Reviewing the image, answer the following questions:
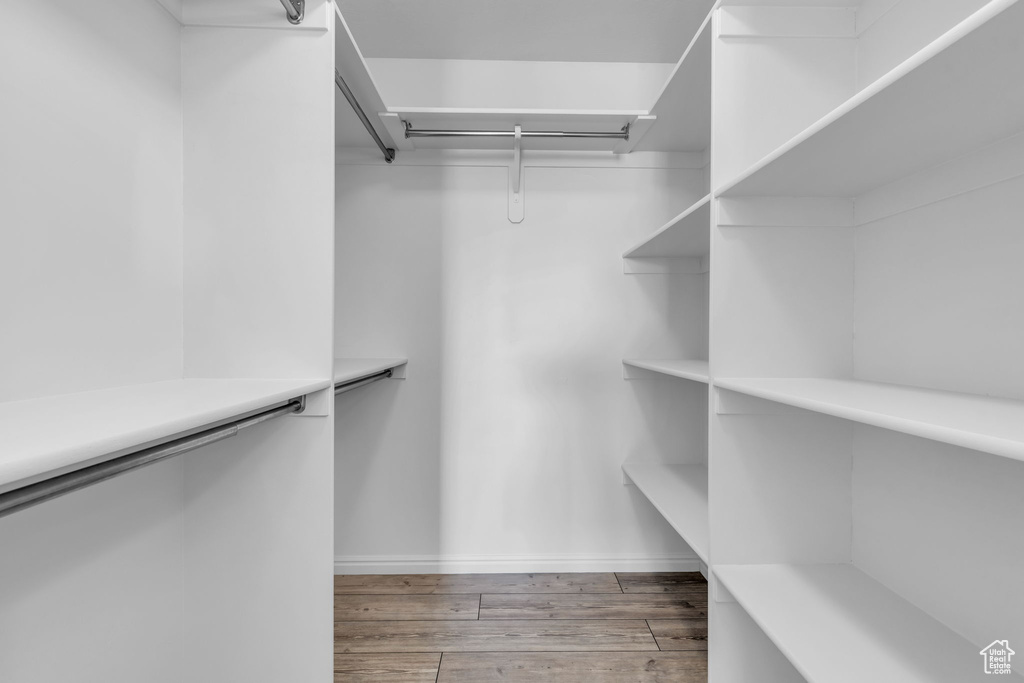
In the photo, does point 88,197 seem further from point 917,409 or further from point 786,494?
point 786,494

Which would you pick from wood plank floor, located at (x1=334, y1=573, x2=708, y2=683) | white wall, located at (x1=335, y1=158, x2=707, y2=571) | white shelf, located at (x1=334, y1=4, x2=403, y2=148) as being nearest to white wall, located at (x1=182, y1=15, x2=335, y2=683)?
white shelf, located at (x1=334, y1=4, x2=403, y2=148)

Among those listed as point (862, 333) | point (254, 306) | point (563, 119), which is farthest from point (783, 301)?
point (254, 306)

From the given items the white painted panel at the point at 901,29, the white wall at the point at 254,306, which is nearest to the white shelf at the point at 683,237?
the white painted panel at the point at 901,29

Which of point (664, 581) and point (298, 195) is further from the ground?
point (298, 195)

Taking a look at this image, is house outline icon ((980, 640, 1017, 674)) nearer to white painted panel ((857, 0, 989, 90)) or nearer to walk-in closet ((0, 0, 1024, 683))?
walk-in closet ((0, 0, 1024, 683))

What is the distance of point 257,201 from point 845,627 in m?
1.56

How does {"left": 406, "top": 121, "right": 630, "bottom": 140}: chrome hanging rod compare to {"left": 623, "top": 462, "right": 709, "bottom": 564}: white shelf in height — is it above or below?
above

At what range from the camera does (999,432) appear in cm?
59

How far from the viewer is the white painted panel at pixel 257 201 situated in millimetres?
1186

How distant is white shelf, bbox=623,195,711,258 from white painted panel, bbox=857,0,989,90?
474 mm

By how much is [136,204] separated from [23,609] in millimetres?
766

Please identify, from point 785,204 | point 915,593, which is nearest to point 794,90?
point 785,204

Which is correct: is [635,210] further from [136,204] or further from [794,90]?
[136,204]

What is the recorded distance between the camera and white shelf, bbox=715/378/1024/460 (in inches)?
22.9
